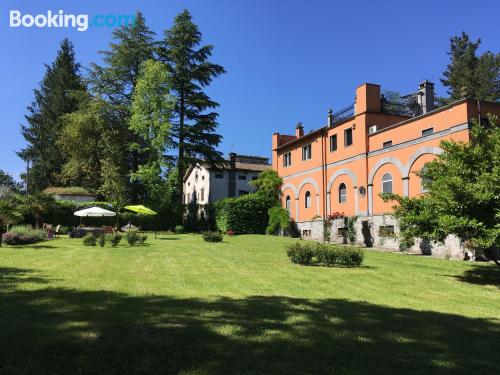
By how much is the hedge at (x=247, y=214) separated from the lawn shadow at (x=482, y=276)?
22.6 metres

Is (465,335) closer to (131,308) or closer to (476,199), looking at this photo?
(131,308)

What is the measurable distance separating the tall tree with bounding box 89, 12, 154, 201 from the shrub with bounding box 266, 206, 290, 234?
1520 centimetres

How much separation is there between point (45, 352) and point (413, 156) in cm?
2274

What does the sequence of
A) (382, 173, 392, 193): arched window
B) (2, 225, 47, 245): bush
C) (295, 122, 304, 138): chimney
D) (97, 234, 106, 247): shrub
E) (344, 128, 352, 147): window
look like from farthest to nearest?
(295, 122, 304, 138): chimney < (344, 128, 352, 147): window < (382, 173, 392, 193): arched window < (97, 234, 106, 247): shrub < (2, 225, 47, 245): bush

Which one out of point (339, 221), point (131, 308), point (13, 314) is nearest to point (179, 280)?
point (131, 308)

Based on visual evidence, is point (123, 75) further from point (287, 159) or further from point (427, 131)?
point (427, 131)

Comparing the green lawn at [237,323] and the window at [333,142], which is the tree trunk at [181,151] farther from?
the green lawn at [237,323]

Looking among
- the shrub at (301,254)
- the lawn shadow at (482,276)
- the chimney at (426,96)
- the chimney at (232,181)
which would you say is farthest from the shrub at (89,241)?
the chimney at (232,181)

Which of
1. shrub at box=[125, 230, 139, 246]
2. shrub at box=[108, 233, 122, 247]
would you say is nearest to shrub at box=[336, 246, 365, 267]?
shrub at box=[125, 230, 139, 246]

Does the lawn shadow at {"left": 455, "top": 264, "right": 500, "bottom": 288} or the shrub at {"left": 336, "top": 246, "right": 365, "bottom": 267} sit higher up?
the shrub at {"left": 336, "top": 246, "right": 365, "bottom": 267}

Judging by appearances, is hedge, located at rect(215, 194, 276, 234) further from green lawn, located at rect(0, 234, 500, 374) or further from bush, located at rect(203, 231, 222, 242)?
green lawn, located at rect(0, 234, 500, 374)

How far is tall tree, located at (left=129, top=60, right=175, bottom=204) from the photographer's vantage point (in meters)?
40.3

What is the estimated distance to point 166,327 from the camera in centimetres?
598

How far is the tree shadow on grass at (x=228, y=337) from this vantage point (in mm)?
4680
